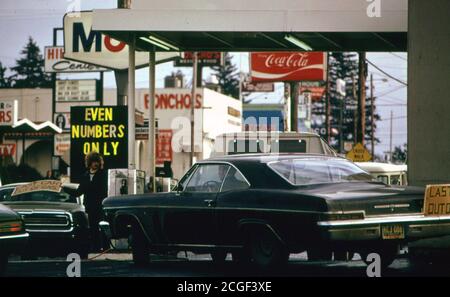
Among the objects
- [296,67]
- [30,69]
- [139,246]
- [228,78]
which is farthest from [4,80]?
[139,246]

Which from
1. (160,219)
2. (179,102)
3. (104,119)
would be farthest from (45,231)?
(179,102)

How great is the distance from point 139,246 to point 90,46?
1394cm

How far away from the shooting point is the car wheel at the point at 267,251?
12492 mm

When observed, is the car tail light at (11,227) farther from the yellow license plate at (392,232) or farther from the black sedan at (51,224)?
the yellow license plate at (392,232)

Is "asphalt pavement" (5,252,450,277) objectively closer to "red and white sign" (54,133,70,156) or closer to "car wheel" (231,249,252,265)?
"car wheel" (231,249,252,265)

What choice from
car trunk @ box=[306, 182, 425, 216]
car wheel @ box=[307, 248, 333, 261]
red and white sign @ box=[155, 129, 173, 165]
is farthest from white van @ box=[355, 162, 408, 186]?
red and white sign @ box=[155, 129, 173, 165]

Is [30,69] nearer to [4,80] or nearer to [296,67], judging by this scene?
[4,80]

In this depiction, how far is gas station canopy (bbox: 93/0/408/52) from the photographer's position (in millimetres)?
20031

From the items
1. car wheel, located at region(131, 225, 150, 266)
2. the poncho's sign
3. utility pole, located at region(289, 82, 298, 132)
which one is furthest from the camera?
utility pole, located at region(289, 82, 298, 132)

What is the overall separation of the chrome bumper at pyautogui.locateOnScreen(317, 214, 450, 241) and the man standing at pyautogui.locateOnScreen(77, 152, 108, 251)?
21.0 feet

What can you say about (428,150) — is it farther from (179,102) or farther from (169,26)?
(179,102)

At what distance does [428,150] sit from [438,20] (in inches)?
74.5

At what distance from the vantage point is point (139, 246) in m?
14.8

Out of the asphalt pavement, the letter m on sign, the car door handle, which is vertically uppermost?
the letter m on sign
